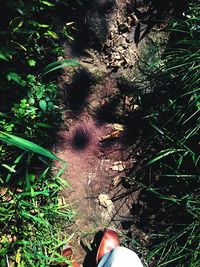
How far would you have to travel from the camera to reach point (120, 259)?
2.51 metres

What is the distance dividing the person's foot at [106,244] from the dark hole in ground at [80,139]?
689 millimetres

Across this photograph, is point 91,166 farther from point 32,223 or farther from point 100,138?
point 32,223

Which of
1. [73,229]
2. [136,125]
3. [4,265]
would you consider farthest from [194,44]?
[4,265]

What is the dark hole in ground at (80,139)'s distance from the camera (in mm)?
2793

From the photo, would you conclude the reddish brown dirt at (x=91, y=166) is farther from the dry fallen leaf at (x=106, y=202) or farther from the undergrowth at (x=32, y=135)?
the undergrowth at (x=32, y=135)

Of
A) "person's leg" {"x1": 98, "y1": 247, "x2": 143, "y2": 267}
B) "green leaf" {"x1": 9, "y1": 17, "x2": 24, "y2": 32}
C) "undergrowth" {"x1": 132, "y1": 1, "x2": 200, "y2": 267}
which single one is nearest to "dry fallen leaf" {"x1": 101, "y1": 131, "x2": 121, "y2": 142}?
"undergrowth" {"x1": 132, "y1": 1, "x2": 200, "y2": 267}

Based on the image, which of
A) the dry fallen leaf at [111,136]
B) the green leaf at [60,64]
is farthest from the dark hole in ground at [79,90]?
the dry fallen leaf at [111,136]

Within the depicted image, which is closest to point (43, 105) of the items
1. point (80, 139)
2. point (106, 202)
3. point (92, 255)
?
point (80, 139)

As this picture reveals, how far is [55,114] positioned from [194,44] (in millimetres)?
1111

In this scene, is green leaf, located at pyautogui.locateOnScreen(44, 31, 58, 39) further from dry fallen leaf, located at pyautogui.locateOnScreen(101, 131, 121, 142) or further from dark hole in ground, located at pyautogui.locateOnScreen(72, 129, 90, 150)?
dry fallen leaf, located at pyautogui.locateOnScreen(101, 131, 121, 142)

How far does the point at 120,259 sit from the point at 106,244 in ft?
0.68

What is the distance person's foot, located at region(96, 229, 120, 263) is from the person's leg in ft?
0.13

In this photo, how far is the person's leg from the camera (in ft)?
8.20

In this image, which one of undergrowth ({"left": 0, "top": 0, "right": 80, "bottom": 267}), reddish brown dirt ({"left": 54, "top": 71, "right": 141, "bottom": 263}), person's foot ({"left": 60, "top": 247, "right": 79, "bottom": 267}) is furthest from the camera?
reddish brown dirt ({"left": 54, "top": 71, "right": 141, "bottom": 263})
